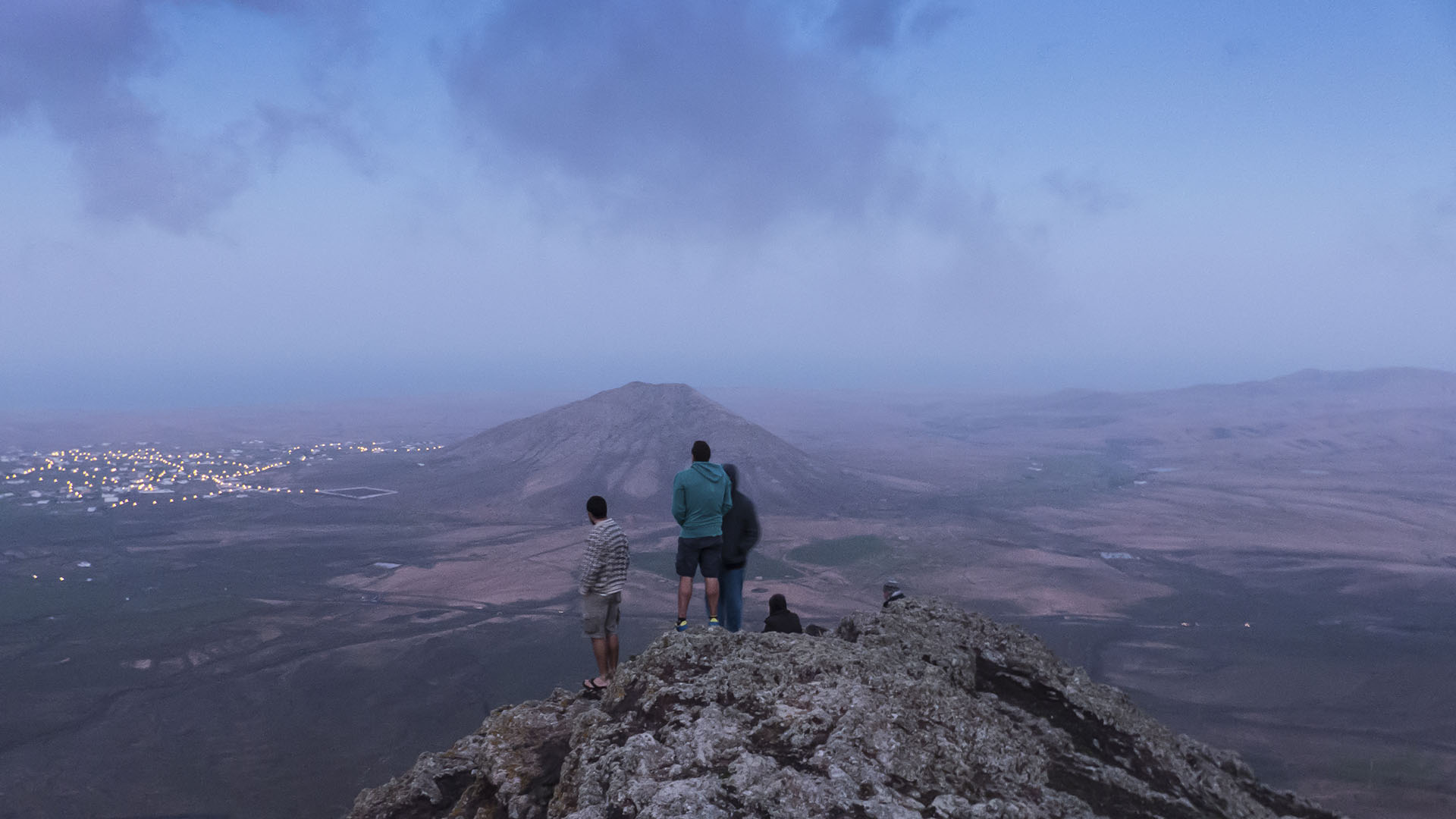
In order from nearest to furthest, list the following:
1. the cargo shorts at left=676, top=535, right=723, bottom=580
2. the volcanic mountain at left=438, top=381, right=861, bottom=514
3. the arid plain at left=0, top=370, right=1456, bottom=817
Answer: the cargo shorts at left=676, top=535, right=723, bottom=580, the arid plain at left=0, top=370, right=1456, bottom=817, the volcanic mountain at left=438, top=381, right=861, bottom=514

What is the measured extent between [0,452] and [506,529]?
137178 mm

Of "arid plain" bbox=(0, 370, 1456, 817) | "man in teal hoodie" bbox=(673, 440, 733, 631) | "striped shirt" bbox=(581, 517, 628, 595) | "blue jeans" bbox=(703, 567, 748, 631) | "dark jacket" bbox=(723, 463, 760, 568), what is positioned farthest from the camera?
"arid plain" bbox=(0, 370, 1456, 817)

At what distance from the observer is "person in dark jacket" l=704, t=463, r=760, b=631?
945 cm

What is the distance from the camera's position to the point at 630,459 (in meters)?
95.6

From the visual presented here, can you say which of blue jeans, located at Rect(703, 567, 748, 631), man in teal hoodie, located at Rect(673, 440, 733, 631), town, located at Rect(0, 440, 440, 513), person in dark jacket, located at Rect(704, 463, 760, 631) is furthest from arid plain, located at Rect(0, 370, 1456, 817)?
man in teal hoodie, located at Rect(673, 440, 733, 631)

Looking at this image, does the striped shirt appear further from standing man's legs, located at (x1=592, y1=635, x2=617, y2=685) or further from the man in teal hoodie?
the man in teal hoodie

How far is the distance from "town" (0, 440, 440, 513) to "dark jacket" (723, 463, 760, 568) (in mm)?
94296

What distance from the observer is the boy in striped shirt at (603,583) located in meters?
8.30

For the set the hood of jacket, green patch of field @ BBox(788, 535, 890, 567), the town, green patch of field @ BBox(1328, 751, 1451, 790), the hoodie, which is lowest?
green patch of field @ BBox(1328, 751, 1451, 790)

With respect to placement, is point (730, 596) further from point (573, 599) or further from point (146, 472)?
point (146, 472)

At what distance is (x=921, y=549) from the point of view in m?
62.5

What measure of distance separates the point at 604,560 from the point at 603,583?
293 millimetres

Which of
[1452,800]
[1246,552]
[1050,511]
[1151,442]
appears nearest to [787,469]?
[1050,511]

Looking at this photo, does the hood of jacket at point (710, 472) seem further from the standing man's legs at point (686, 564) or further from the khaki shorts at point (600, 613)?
the khaki shorts at point (600, 613)
